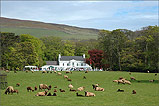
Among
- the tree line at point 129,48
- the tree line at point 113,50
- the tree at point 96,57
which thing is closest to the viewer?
the tree line at point 129,48

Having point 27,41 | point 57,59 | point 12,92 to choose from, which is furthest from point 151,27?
point 12,92

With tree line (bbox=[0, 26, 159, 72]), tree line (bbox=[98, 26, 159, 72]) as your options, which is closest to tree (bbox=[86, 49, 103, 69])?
tree line (bbox=[0, 26, 159, 72])

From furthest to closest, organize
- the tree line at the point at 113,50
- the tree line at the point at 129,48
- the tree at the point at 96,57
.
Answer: the tree at the point at 96,57 → the tree line at the point at 113,50 → the tree line at the point at 129,48

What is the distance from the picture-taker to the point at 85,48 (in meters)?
120

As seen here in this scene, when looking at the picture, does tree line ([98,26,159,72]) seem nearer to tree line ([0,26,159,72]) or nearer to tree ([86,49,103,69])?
tree line ([0,26,159,72])

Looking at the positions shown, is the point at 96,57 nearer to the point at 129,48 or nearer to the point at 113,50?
the point at 113,50

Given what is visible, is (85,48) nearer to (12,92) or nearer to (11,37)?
(11,37)

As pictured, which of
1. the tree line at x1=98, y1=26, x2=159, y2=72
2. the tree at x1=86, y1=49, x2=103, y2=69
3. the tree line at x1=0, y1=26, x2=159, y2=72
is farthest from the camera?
the tree at x1=86, y1=49, x2=103, y2=69

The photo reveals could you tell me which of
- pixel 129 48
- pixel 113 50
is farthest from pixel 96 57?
pixel 129 48

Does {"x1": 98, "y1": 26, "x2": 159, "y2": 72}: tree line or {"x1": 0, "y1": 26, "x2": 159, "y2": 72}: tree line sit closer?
{"x1": 98, "y1": 26, "x2": 159, "y2": 72}: tree line

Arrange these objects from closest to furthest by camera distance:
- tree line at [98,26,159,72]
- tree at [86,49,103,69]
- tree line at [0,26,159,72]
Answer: tree line at [98,26,159,72] < tree line at [0,26,159,72] < tree at [86,49,103,69]

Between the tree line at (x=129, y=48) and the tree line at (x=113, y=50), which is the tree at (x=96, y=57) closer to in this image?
the tree line at (x=113, y=50)

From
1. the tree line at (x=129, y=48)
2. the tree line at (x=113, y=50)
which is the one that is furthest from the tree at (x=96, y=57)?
the tree line at (x=129, y=48)

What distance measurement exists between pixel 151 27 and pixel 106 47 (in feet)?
52.5
